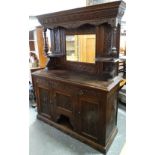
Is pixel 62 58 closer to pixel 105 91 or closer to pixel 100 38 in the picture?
pixel 100 38

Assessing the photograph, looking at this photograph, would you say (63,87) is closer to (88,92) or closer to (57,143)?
(88,92)

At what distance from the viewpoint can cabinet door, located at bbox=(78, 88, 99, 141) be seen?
6.74 ft

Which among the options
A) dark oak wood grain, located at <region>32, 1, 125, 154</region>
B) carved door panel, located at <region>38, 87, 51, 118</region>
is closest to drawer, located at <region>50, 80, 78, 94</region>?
dark oak wood grain, located at <region>32, 1, 125, 154</region>

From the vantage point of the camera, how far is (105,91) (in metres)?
1.86

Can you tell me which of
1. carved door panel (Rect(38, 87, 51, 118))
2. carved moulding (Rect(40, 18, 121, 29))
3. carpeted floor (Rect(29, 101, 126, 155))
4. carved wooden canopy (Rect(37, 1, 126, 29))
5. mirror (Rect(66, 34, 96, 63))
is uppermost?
carved wooden canopy (Rect(37, 1, 126, 29))

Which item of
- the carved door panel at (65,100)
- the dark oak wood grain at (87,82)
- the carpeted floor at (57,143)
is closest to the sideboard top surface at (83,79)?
the dark oak wood grain at (87,82)

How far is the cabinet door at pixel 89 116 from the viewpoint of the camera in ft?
6.74

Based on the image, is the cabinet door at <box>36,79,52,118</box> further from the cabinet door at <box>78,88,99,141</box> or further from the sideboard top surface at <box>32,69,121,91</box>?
the cabinet door at <box>78,88,99,141</box>

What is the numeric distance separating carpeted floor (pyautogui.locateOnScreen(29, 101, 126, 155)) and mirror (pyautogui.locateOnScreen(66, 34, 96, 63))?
1291 millimetres

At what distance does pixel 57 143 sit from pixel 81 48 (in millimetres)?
1563

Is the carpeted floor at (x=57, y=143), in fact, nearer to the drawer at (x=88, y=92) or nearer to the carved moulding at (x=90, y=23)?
the drawer at (x=88, y=92)
